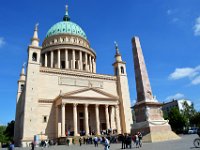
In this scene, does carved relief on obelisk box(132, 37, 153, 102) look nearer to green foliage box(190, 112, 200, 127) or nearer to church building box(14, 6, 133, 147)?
church building box(14, 6, 133, 147)

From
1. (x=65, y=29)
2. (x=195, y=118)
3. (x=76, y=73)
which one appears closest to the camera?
(x=76, y=73)

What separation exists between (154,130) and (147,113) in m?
1.66

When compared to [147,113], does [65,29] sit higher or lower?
higher

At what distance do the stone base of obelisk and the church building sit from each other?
19750 mm

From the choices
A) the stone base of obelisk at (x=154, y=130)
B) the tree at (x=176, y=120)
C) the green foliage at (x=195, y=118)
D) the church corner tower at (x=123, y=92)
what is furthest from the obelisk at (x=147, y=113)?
the green foliage at (x=195, y=118)

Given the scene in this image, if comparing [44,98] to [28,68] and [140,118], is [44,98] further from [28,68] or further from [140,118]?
[140,118]

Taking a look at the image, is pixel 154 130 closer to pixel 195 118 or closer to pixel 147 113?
pixel 147 113

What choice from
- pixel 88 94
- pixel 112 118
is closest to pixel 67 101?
pixel 88 94

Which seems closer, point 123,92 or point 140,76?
point 140,76

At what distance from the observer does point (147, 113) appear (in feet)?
61.9

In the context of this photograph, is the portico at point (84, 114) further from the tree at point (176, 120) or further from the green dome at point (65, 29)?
the green dome at point (65, 29)

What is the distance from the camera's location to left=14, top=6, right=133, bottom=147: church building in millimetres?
37594

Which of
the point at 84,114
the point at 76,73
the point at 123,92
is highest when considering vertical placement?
the point at 76,73

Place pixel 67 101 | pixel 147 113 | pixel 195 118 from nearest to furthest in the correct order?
pixel 147 113 < pixel 67 101 < pixel 195 118
